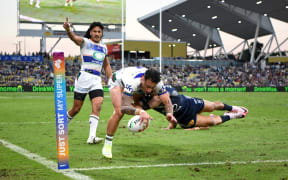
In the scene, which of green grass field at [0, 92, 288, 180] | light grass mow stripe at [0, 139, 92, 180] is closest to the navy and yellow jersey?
green grass field at [0, 92, 288, 180]

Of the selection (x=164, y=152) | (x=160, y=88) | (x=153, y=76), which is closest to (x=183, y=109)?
(x=164, y=152)

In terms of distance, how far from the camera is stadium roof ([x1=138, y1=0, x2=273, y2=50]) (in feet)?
196

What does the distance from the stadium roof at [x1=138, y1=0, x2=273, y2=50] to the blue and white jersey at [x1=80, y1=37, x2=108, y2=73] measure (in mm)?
50484

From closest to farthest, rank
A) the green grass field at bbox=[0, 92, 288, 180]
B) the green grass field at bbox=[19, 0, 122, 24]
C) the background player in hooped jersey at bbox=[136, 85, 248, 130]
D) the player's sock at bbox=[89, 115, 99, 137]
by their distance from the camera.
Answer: the green grass field at bbox=[0, 92, 288, 180]
the background player in hooped jersey at bbox=[136, 85, 248, 130]
the player's sock at bbox=[89, 115, 99, 137]
the green grass field at bbox=[19, 0, 122, 24]

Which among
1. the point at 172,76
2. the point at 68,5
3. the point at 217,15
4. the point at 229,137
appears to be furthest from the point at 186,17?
the point at 229,137

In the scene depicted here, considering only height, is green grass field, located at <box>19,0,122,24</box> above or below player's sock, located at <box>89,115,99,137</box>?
above

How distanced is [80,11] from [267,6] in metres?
24.7

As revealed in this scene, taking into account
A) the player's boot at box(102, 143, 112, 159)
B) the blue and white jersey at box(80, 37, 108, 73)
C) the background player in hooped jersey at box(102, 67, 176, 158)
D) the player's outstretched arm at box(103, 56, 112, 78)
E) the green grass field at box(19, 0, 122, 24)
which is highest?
the green grass field at box(19, 0, 122, 24)

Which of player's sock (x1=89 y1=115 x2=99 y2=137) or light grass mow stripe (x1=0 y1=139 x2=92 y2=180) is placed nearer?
light grass mow stripe (x1=0 y1=139 x2=92 y2=180)

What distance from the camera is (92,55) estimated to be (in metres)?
8.39

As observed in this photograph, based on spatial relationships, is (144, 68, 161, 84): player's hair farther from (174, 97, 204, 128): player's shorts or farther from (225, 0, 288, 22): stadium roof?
(225, 0, 288, 22): stadium roof

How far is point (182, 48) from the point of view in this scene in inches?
3031

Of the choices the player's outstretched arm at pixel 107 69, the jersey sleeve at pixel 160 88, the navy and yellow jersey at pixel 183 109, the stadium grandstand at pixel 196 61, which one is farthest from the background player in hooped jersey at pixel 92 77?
the stadium grandstand at pixel 196 61

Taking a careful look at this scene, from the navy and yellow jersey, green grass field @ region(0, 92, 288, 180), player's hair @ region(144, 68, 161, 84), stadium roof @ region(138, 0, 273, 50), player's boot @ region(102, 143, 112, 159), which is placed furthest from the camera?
stadium roof @ region(138, 0, 273, 50)
